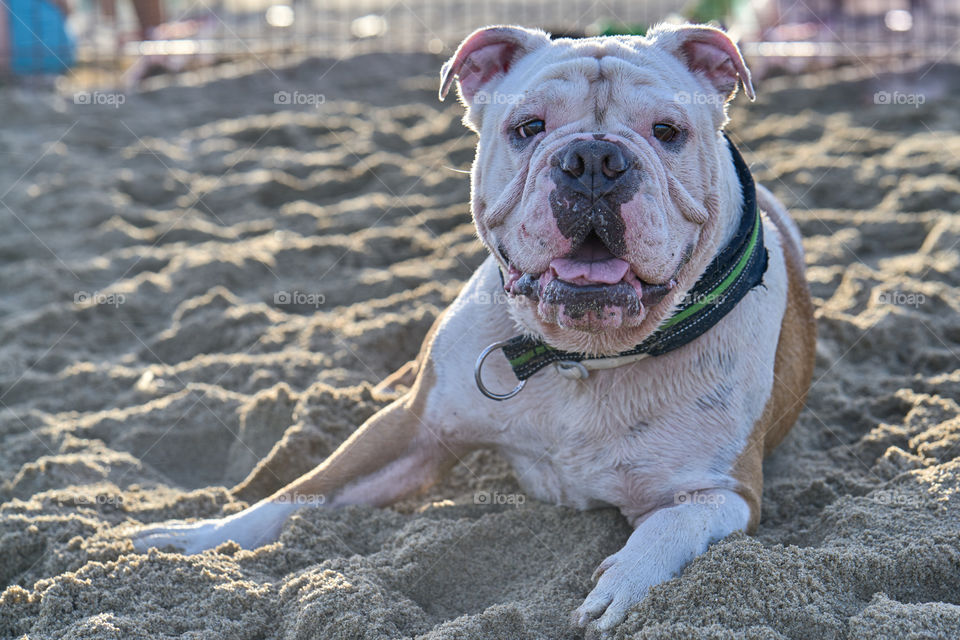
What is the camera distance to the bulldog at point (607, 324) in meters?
2.61

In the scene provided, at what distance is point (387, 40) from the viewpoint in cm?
1083

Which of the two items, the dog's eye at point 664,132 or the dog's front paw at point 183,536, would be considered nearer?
the dog's eye at point 664,132

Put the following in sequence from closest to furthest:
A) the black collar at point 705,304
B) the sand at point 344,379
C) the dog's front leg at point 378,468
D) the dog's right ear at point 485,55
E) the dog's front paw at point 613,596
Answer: the dog's front paw at point 613,596
the sand at point 344,379
the black collar at point 705,304
the dog's right ear at point 485,55
the dog's front leg at point 378,468

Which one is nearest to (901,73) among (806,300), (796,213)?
(796,213)

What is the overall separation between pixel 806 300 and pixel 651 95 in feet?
4.07

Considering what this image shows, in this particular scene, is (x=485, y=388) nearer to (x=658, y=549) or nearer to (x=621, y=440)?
(x=621, y=440)

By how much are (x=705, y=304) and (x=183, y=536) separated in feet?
5.59

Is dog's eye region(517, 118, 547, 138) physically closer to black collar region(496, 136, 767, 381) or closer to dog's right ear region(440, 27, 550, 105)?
dog's right ear region(440, 27, 550, 105)

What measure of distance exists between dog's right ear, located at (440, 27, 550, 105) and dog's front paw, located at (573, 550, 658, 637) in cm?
145

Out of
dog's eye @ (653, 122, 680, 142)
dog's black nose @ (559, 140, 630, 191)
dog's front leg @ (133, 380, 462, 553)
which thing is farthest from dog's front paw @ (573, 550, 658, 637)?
dog's eye @ (653, 122, 680, 142)

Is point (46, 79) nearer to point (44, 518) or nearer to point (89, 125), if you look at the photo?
point (89, 125)

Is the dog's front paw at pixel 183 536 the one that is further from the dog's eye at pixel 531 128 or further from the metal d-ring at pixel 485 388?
the dog's eye at pixel 531 128

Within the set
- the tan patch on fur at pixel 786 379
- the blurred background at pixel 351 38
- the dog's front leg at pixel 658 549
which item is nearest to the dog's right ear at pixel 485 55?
the tan patch on fur at pixel 786 379

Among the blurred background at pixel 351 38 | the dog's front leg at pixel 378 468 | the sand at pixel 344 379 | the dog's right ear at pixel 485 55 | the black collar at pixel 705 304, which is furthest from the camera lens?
the blurred background at pixel 351 38
